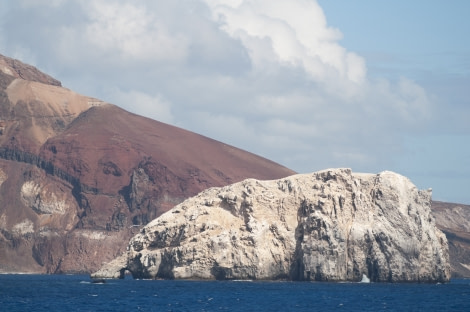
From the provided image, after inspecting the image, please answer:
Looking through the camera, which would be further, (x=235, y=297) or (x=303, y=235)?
(x=303, y=235)

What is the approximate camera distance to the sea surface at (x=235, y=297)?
272 feet

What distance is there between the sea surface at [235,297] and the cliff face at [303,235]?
6.61 ft

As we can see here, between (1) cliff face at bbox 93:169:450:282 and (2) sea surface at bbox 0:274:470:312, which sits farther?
(1) cliff face at bbox 93:169:450:282

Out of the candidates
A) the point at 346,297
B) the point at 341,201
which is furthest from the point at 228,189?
the point at 346,297

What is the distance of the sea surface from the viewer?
8300 centimetres

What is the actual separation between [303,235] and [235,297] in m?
23.6

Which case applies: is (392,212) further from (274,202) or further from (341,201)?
(274,202)

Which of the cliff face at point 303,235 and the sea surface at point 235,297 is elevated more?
the cliff face at point 303,235

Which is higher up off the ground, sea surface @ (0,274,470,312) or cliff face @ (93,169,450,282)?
cliff face @ (93,169,450,282)

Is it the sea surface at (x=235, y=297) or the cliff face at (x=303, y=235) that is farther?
the cliff face at (x=303, y=235)

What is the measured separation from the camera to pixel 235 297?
304 feet

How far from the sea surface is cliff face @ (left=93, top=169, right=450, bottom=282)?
6.61 ft

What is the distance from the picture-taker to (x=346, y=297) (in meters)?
93.9

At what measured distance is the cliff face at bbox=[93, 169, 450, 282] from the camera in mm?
112375
